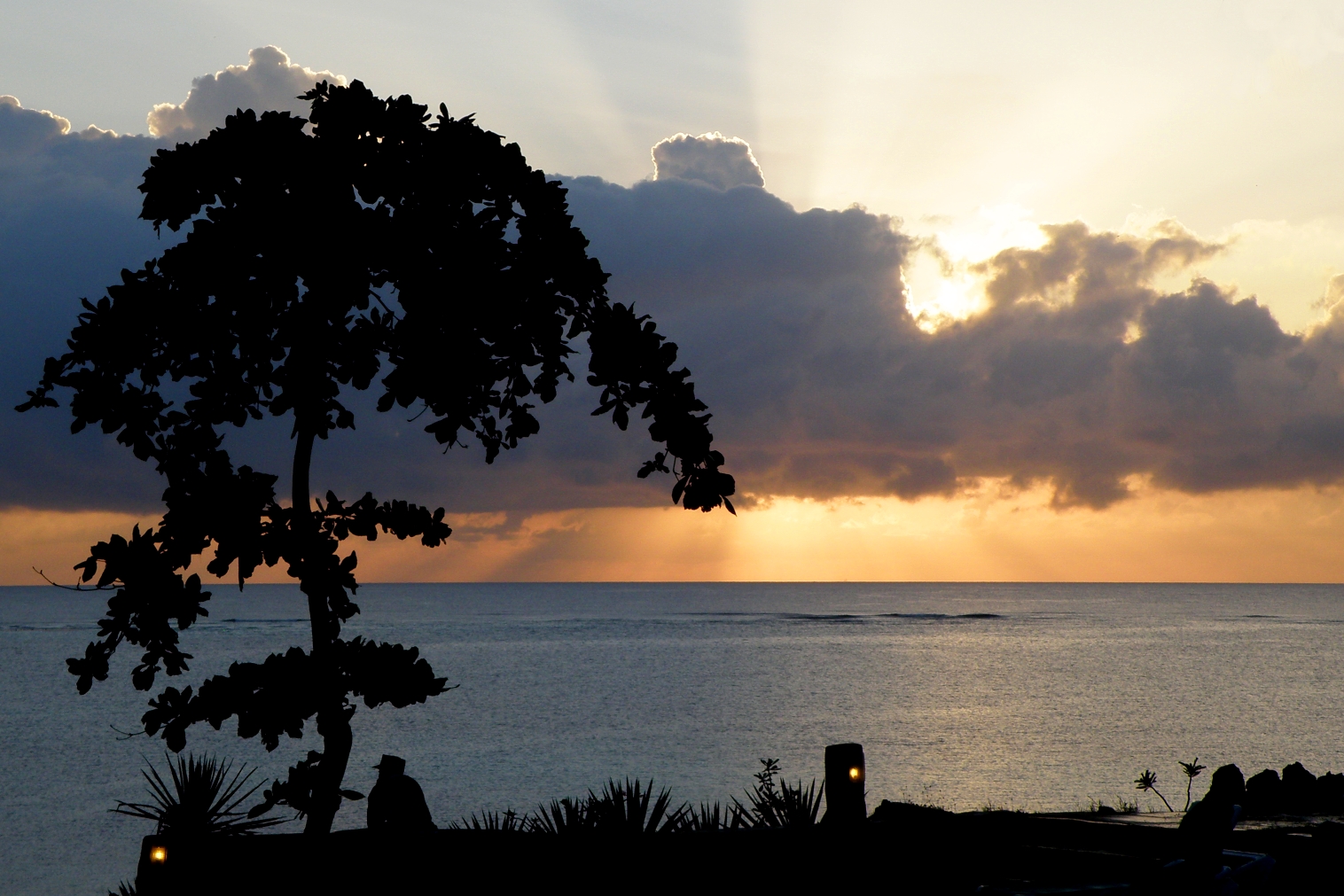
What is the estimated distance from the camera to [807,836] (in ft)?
23.2

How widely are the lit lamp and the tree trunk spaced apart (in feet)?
11.3

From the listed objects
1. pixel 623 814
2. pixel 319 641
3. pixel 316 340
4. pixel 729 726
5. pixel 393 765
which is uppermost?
pixel 316 340

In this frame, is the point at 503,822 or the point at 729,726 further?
the point at 729,726

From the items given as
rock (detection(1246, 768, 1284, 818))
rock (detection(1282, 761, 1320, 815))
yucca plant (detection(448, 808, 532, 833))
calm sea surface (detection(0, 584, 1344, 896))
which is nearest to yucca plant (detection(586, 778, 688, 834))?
yucca plant (detection(448, 808, 532, 833))

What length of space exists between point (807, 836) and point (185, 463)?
172 inches

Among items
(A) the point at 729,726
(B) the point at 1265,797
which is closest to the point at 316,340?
(B) the point at 1265,797

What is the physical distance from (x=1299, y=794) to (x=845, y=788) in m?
10.5

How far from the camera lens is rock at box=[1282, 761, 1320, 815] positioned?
45.4ft

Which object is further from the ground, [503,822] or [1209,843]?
[1209,843]

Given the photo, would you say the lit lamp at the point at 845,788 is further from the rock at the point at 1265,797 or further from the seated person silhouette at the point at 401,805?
the rock at the point at 1265,797

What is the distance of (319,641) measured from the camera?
5086mm

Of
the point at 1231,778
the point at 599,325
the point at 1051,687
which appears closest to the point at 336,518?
the point at 599,325

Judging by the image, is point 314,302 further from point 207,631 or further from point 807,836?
point 207,631

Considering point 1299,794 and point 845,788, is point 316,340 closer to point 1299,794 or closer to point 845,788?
point 845,788
